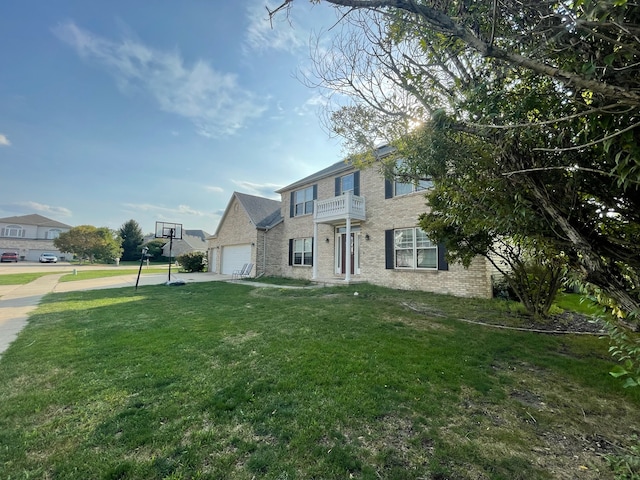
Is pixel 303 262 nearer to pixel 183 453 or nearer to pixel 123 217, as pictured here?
pixel 183 453

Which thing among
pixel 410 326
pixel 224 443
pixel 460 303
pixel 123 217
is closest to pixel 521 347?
pixel 410 326

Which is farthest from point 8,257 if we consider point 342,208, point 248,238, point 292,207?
point 342,208

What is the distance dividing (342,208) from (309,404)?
11.2 m

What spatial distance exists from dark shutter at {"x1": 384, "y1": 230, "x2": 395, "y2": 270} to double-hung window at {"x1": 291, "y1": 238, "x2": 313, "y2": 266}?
17.6 feet

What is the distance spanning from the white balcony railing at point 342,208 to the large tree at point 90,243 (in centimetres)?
3942

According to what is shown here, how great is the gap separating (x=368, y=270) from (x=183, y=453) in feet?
39.2

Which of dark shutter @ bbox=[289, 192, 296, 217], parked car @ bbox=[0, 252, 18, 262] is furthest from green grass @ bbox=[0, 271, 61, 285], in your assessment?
parked car @ bbox=[0, 252, 18, 262]

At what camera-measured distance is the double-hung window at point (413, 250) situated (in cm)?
1138

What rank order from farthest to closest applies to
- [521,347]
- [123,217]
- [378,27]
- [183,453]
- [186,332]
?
[123,217] → [186,332] → [521,347] → [378,27] → [183,453]

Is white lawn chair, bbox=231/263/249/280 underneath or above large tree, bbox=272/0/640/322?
underneath

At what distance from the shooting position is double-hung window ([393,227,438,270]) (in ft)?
37.3

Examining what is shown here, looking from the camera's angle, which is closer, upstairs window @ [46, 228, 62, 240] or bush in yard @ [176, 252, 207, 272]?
bush in yard @ [176, 252, 207, 272]

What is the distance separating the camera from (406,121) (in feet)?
17.4

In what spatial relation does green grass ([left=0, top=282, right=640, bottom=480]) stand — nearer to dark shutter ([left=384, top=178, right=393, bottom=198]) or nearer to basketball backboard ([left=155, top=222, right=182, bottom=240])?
dark shutter ([left=384, top=178, right=393, bottom=198])
